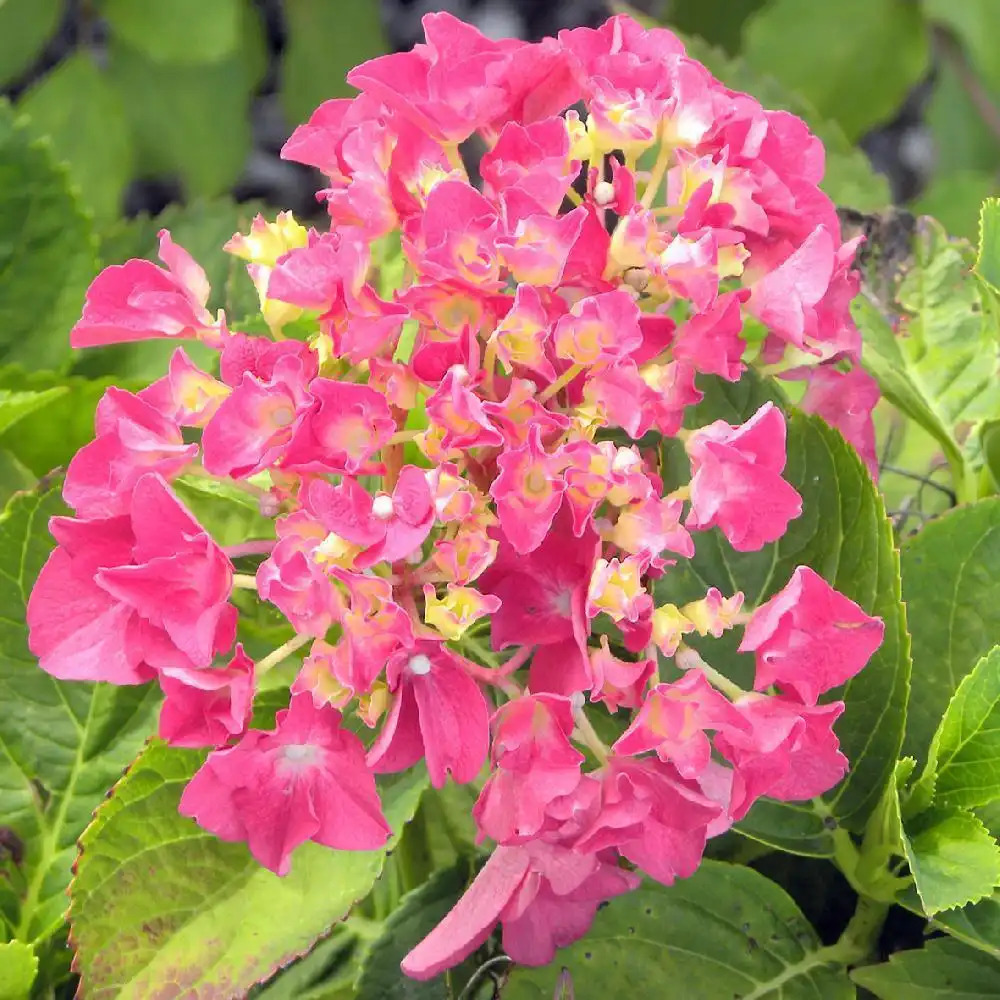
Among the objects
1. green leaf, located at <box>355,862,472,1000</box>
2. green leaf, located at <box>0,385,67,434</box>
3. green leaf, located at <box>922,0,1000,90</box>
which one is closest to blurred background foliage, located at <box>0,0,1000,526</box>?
green leaf, located at <box>922,0,1000,90</box>

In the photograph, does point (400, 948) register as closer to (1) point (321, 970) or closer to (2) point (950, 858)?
(1) point (321, 970)

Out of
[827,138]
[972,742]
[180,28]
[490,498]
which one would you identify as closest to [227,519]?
[490,498]

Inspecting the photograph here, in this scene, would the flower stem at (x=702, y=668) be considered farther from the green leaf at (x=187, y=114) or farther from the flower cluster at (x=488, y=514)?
the green leaf at (x=187, y=114)

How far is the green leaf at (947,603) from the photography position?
19.8 inches

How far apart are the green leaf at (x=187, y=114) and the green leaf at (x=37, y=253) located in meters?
0.54

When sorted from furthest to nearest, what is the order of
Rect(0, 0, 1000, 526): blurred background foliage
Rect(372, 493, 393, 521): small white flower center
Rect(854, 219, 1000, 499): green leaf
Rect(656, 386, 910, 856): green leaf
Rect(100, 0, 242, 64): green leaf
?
Rect(100, 0, 242, 64): green leaf → Rect(0, 0, 1000, 526): blurred background foliage → Rect(854, 219, 1000, 499): green leaf → Rect(656, 386, 910, 856): green leaf → Rect(372, 493, 393, 521): small white flower center

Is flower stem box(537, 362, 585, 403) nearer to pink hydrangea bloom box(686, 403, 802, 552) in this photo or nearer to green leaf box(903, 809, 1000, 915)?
pink hydrangea bloom box(686, 403, 802, 552)

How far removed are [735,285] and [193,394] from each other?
21 cm

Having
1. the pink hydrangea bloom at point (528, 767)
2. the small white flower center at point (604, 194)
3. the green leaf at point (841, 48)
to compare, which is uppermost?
the small white flower center at point (604, 194)

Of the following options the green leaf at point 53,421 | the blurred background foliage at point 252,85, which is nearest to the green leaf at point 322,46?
the blurred background foliage at point 252,85

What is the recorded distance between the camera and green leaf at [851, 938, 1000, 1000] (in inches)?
19.0

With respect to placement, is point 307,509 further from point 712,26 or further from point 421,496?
point 712,26

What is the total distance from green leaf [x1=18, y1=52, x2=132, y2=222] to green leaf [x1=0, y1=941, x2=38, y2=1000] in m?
0.74

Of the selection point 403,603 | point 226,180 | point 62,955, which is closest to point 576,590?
point 403,603
